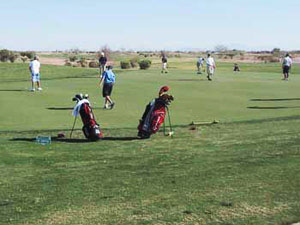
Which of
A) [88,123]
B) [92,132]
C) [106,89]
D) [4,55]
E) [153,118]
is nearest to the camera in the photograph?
[92,132]

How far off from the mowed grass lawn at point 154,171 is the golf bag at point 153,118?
36 centimetres

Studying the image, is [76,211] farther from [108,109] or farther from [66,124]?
[108,109]

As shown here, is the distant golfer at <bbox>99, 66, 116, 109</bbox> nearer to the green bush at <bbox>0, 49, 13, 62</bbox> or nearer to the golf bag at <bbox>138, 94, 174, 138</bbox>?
the golf bag at <bbox>138, 94, 174, 138</bbox>

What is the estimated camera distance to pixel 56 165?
32.2ft

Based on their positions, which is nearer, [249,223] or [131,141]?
[249,223]

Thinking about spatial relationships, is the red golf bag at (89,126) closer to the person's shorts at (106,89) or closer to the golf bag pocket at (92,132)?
the golf bag pocket at (92,132)

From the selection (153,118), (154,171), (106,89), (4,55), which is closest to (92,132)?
(153,118)

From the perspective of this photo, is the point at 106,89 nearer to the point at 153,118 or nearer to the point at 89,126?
the point at 153,118

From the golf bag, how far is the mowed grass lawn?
0.36 meters

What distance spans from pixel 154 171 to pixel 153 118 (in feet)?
13.1

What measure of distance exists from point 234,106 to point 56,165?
10.7 metres

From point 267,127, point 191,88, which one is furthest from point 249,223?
point 191,88

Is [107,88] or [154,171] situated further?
[107,88]

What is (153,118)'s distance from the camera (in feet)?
42.3
